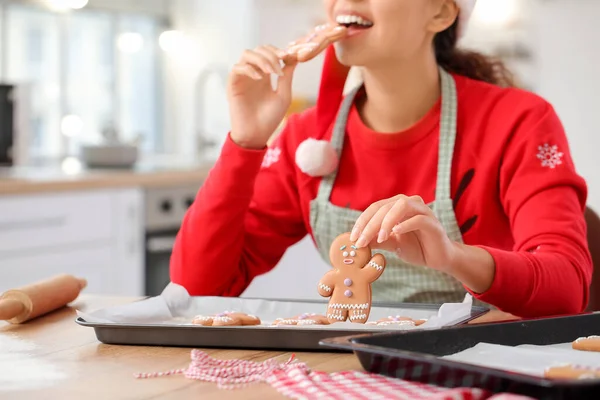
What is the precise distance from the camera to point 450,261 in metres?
1.18

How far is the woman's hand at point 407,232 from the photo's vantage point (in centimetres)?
108

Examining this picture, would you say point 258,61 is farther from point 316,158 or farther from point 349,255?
point 349,255

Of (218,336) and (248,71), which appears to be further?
(248,71)

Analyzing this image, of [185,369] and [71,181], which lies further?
[71,181]

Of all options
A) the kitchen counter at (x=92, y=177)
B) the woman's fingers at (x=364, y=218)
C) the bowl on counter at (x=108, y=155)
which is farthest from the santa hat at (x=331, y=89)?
the bowl on counter at (x=108, y=155)

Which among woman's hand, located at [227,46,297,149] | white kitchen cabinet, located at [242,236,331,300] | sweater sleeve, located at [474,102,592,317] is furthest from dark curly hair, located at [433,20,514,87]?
white kitchen cabinet, located at [242,236,331,300]

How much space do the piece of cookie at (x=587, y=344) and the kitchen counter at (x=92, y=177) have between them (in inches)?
83.4

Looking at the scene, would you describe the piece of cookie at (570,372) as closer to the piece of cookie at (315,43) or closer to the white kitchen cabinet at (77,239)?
the piece of cookie at (315,43)

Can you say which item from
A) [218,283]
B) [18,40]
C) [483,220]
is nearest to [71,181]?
[18,40]

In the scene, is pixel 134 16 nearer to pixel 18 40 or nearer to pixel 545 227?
pixel 18 40

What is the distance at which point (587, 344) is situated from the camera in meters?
1.00

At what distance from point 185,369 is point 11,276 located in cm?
199

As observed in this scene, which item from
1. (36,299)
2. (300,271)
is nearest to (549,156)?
(36,299)

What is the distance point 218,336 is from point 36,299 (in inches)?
14.5
